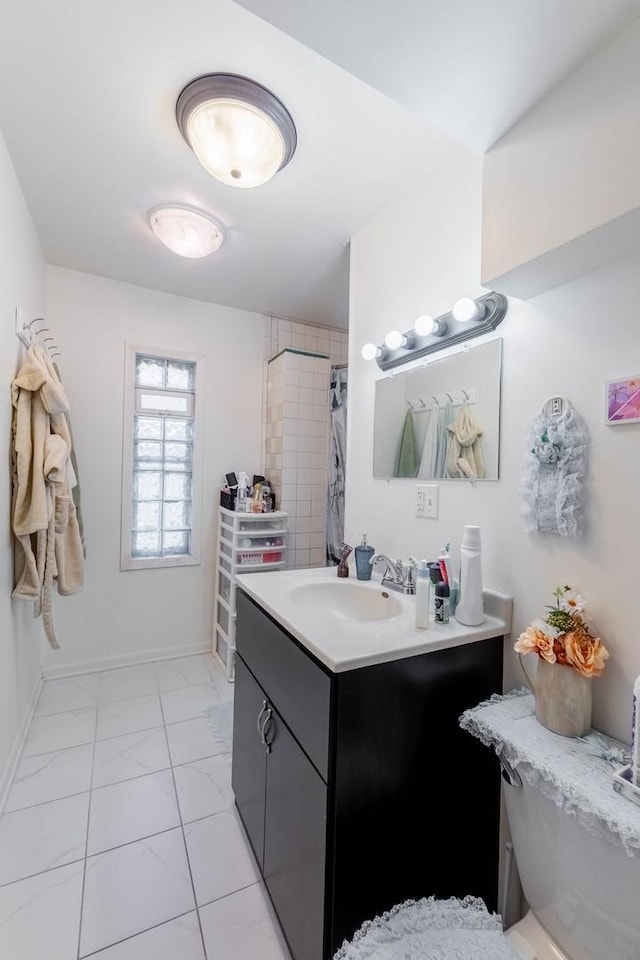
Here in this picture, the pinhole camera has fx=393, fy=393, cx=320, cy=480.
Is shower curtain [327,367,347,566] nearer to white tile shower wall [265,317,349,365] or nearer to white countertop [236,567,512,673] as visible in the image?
white tile shower wall [265,317,349,365]

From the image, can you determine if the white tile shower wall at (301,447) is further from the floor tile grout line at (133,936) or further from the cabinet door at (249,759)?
the floor tile grout line at (133,936)

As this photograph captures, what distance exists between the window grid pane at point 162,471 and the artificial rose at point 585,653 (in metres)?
2.43

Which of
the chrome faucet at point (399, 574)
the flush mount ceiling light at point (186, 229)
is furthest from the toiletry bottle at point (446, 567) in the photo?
the flush mount ceiling light at point (186, 229)

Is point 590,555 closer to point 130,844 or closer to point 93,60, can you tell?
point 130,844

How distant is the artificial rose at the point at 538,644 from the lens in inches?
34.2

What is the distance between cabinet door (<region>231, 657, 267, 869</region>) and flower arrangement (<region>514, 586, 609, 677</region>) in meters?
0.80

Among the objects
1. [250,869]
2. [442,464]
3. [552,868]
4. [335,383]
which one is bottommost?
[250,869]

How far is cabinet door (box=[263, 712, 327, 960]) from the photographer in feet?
2.87

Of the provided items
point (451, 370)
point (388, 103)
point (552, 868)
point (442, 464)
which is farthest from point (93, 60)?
point (552, 868)

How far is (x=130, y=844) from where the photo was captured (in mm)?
1352

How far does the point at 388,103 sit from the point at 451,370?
845 mm

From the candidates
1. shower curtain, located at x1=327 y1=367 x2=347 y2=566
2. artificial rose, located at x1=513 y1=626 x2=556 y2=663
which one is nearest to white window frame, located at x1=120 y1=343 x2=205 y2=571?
shower curtain, located at x1=327 y1=367 x2=347 y2=566

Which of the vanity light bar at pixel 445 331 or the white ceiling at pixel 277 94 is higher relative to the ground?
the white ceiling at pixel 277 94

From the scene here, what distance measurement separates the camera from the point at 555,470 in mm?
973
